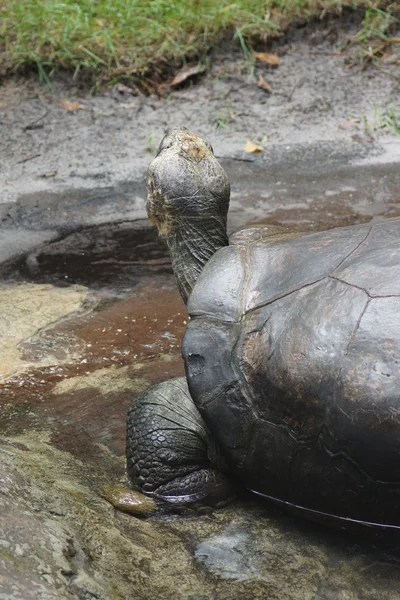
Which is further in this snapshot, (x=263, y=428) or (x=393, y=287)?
(x=263, y=428)

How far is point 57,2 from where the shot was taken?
8094 mm

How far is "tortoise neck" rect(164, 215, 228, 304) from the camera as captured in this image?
4027mm

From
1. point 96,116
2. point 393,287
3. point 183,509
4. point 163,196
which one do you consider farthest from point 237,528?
point 96,116

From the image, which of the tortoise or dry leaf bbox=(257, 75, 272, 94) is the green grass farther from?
the tortoise

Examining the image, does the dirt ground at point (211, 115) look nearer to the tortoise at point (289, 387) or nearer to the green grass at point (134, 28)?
the green grass at point (134, 28)

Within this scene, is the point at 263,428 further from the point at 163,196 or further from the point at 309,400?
the point at 163,196

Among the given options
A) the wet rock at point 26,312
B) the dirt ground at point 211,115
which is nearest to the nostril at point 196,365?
the wet rock at point 26,312

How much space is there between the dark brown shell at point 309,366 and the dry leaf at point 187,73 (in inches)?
171

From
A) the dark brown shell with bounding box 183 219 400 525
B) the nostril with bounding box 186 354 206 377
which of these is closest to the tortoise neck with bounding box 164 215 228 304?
the dark brown shell with bounding box 183 219 400 525

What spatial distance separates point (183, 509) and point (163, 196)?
1346 millimetres

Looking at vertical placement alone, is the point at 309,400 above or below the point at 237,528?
above

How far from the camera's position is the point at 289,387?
3.12 meters

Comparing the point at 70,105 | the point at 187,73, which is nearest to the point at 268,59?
the point at 187,73

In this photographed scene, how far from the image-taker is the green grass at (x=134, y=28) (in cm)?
752
